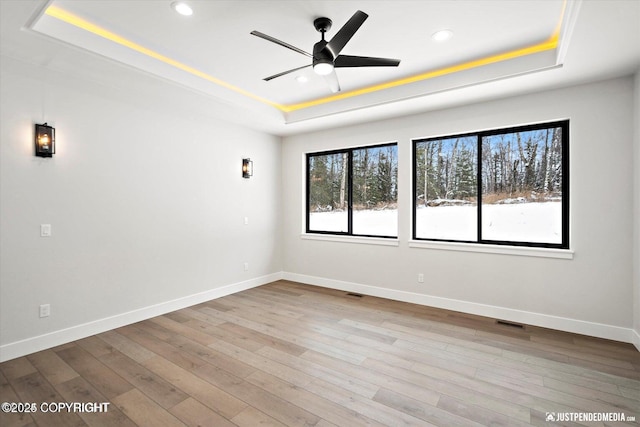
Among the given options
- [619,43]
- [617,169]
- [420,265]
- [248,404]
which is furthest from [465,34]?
[248,404]

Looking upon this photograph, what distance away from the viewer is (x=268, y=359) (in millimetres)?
2893

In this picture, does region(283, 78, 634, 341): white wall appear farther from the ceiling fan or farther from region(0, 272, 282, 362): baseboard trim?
region(0, 272, 282, 362): baseboard trim

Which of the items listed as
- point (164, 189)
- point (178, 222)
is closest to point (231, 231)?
point (178, 222)

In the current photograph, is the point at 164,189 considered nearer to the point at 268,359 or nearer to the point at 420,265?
the point at 268,359

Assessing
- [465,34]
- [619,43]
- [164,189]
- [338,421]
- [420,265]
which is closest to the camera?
[338,421]

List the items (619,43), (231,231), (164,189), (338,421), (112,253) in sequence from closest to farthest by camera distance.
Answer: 1. (338,421)
2. (619,43)
3. (112,253)
4. (164,189)
5. (231,231)

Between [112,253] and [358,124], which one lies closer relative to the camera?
[112,253]

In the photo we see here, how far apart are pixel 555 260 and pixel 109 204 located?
512cm

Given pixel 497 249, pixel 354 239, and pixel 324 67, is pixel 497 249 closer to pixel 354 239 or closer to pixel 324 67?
pixel 354 239

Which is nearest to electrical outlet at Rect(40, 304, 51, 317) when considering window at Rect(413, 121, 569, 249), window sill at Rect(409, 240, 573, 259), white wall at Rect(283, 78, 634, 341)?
white wall at Rect(283, 78, 634, 341)

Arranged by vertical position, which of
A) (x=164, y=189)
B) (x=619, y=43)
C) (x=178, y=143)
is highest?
(x=619, y=43)

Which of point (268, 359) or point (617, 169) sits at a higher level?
point (617, 169)

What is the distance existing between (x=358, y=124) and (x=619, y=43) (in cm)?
309

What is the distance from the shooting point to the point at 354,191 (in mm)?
5355
